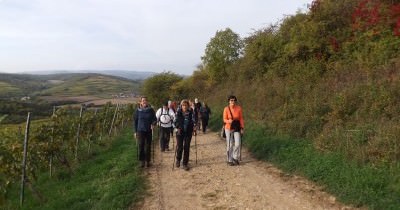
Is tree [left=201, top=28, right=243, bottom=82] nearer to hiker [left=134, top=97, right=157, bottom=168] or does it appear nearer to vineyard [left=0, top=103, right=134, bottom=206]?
vineyard [left=0, top=103, right=134, bottom=206]

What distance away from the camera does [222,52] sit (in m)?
39.1

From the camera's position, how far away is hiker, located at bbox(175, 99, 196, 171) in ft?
39.4

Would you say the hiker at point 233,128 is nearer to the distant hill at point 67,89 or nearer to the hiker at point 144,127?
the hiker at point 144,127

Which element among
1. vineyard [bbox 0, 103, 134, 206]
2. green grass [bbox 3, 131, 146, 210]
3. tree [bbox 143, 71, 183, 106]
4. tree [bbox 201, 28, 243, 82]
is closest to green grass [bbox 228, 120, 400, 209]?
green grass [bbox 3, 131, 146, 210]

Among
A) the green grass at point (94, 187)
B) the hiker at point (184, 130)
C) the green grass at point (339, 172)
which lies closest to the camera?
the green grass at point (339, 172)

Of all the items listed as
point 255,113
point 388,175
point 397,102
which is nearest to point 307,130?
point 397,102

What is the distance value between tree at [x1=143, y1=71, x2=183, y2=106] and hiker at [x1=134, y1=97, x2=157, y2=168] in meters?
43.8

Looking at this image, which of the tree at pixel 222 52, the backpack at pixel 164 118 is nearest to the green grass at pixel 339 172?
the backpack at pixel 164 118

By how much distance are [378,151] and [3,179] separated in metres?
8.59

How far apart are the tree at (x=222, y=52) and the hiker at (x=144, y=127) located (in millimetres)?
27172

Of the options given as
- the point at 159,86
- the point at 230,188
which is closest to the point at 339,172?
the point at 230,188

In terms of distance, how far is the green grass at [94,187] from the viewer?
8828mm

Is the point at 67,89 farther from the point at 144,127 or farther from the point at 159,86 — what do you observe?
the point at 144,127

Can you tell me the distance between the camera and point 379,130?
10.0 meters
